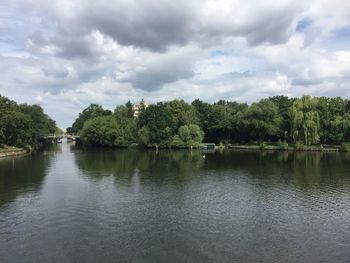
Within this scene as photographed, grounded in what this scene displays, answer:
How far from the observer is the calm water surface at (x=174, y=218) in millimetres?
25578

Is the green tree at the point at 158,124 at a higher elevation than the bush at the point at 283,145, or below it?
higher

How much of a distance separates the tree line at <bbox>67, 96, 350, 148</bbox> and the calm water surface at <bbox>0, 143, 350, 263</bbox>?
65764 mm

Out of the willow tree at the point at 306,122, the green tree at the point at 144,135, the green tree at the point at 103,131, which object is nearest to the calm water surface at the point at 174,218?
the willow tree at the point at 306,122

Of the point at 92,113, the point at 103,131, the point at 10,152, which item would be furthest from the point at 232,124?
the point at 10,152

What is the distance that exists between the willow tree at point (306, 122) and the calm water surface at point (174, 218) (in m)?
61.0

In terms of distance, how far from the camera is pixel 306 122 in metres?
117

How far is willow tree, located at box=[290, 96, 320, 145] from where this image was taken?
117375 millimetres

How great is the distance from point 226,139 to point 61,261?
4984 inches

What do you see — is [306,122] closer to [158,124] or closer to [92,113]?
[158,124]

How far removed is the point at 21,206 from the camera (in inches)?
1503

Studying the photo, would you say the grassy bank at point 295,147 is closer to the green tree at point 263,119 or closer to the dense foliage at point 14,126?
the green tree at point 263,119

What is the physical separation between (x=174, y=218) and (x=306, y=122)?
92.1 metres

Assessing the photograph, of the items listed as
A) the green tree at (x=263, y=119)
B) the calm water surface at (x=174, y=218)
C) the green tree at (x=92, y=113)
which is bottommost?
the calm water surface at (x=174, y=218)

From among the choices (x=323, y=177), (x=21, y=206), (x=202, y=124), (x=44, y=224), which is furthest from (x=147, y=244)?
(x=202, y=124)
